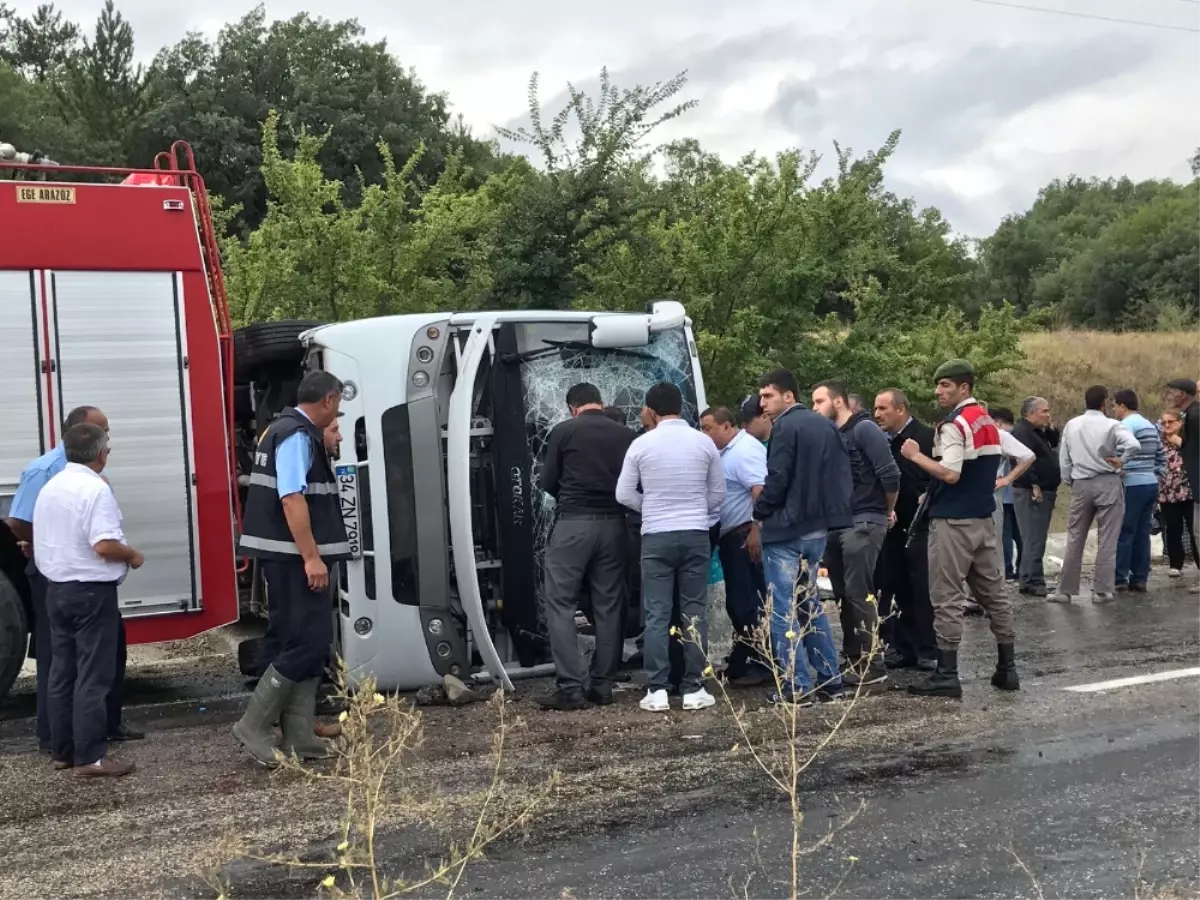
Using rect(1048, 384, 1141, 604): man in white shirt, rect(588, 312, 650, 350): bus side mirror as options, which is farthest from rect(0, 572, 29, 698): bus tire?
rect(1048, 384, 1141, 604): man in white shirt

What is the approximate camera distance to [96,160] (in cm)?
3491

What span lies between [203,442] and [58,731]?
6.02 feet

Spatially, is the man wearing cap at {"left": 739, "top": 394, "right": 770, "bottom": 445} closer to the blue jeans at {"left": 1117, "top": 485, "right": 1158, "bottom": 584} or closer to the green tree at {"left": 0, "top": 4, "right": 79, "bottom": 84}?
the blue jeans at {"left": 1117, "top": 485, "right": 1158, "bottom": 584}

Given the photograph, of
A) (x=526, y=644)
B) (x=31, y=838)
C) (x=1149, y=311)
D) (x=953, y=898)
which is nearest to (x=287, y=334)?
(x=526, y=644)

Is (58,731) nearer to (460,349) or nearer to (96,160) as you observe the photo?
(460,349)

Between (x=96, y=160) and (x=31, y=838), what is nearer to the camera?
(x=31, y=838)

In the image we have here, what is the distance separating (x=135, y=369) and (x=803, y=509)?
151 inches

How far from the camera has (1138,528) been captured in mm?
11375

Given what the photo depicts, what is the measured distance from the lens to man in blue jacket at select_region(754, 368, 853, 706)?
7.15 m

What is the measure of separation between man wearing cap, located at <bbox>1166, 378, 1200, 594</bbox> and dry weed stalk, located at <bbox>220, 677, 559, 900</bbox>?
24.0 ft

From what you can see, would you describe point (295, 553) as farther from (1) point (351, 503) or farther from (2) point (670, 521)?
(2) point (670, 521)

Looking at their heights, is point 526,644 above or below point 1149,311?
below

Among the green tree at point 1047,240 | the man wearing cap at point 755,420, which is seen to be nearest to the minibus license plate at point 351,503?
the man wearing cap at point 755,420

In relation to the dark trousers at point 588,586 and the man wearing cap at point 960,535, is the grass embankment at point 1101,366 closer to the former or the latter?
the man wearing cap at point 960,535
